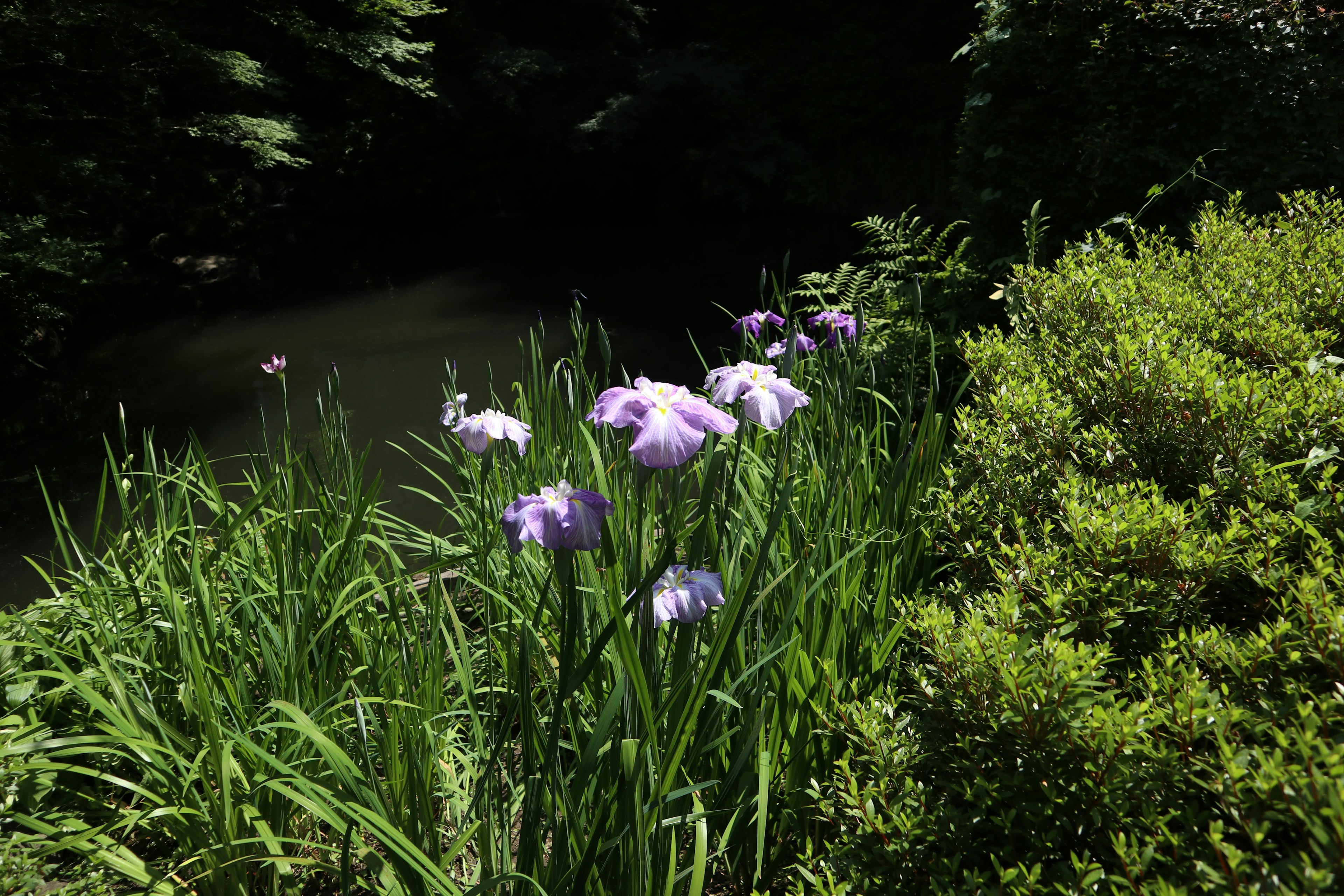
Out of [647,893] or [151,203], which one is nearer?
[647,893]

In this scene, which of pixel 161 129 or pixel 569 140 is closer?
pixel 161 129

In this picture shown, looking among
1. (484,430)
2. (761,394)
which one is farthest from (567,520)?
(484,430)

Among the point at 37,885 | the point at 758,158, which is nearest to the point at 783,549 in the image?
the point at 37,885

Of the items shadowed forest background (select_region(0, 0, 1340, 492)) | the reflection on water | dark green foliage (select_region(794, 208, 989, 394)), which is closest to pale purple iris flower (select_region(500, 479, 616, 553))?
dark green foliage (select_region(794, 208, 989, 394))

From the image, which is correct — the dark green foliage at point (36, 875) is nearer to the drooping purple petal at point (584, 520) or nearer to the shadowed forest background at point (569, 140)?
the drooping purple petal at point (584, 520)

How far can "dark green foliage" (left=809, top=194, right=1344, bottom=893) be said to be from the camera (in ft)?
2.30

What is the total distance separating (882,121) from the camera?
1110 cm

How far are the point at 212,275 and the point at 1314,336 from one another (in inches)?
405

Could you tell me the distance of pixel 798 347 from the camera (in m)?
1.91

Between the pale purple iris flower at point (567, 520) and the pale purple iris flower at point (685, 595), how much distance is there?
103 mm

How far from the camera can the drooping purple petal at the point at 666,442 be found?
0.79m

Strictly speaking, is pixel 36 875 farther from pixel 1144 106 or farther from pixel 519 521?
pixel 1144 106

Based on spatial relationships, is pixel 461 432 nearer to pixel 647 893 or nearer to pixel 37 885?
pixel 647 893

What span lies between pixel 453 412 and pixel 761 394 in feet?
2.72
